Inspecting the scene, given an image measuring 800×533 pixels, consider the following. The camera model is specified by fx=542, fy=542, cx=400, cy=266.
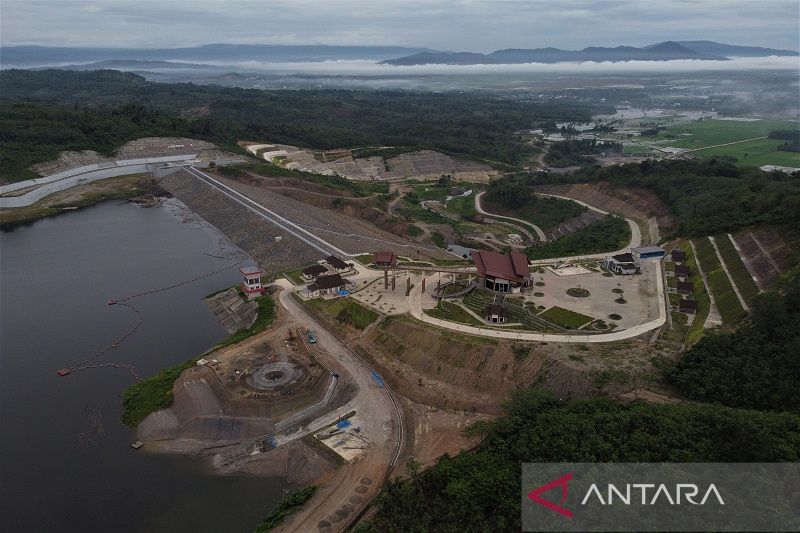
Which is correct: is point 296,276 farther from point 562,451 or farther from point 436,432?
point 562,451

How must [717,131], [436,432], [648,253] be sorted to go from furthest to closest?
[717,131]
[648,253]
[436,432]

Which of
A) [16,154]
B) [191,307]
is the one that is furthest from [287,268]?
[16,154]

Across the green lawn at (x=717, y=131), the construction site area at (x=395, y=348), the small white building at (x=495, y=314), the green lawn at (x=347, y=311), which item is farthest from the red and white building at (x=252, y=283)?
the green lawn at (x=717, y=131)

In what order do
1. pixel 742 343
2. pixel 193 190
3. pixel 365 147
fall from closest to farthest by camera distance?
pixel 742 343 → pixel 193 190 → pixel 365 147

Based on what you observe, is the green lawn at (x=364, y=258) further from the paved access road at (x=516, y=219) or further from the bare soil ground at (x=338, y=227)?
the paved access road at (x=516, y=219)

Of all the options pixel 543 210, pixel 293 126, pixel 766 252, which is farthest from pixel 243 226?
pixel 293 126

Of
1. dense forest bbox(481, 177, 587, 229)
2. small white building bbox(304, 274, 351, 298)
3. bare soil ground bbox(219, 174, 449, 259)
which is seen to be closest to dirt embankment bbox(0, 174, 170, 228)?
bare soil ground bbox(219, 174, 449, 259)

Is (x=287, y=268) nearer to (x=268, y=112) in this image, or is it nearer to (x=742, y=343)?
(x=742, y=343)
